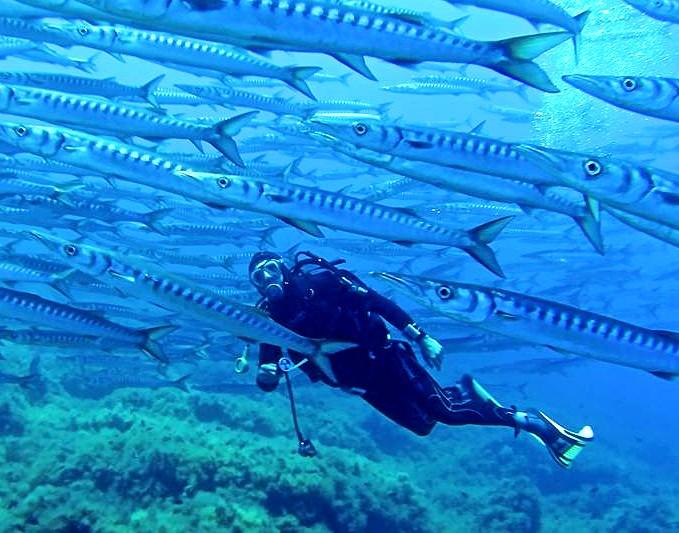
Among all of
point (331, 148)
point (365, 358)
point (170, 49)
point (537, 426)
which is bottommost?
point (537, 426)

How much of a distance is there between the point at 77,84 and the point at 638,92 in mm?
6450

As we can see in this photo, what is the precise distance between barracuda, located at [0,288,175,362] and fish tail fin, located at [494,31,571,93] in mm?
3509

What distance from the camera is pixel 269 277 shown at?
5508mm

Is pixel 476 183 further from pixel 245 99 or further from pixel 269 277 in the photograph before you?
pixel 245 99

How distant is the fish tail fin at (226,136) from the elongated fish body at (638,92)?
10.5ft

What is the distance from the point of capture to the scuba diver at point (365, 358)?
5559mm

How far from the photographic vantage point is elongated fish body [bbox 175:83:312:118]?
31.4 feet

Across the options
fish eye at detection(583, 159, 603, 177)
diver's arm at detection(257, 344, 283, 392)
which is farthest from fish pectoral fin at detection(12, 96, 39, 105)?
fish eye at detection(583, 159, 603, 177)

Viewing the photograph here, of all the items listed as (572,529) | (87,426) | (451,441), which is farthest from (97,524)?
(451,441)

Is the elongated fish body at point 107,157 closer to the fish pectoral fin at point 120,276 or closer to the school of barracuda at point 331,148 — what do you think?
the school of barracuda at point 331,148

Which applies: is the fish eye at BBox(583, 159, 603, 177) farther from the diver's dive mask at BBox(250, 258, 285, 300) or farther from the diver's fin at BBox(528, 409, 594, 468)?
the diver's fin at BBox(528, 409, 594, 468)

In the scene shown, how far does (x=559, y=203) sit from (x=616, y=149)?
1743 cm

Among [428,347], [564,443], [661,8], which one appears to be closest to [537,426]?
[564,443]

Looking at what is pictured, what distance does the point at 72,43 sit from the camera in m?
7.07
